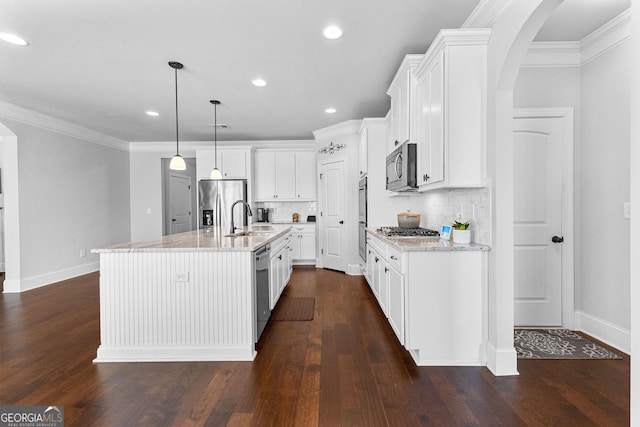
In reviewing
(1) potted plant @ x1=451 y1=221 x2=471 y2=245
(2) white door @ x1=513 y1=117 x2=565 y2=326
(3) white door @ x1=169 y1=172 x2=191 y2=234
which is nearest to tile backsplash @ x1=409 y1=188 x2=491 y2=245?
(1) potted plant @ x1=451 y1=221 x2=471 y2=245

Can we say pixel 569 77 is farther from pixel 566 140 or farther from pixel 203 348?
pixel 203 348

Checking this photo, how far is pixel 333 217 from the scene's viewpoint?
17.7 ft

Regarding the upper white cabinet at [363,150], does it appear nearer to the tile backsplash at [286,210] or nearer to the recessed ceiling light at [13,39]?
the tile backsplash at [286,210]

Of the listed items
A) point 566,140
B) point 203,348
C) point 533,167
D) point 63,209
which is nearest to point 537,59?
point 566,140

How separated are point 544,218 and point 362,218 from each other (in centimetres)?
240

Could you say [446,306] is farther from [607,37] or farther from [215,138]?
[215,138]

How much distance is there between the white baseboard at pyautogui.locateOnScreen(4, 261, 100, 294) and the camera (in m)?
4.21

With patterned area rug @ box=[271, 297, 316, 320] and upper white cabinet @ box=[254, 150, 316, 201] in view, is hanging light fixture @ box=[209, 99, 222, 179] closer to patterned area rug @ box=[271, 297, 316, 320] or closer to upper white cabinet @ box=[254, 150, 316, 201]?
upper white cabinet @ box=[254, 150, 316, 201]

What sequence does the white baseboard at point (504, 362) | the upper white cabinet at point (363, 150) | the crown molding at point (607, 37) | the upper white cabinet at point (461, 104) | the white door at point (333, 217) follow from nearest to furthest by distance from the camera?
the white baseboard at point (504, 362) < the upper white cabinet at point (461, 104) < the crown molding at point (607, 37) < the upper white cabinet at point (363, 150) < the white door at point (333, 217)

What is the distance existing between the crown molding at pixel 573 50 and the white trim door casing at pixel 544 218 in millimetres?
421

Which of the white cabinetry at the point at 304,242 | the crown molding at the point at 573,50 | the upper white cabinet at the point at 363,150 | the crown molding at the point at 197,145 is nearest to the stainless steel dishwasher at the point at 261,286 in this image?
the upper white cabinet at the point at 363,150

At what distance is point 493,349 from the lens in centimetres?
209

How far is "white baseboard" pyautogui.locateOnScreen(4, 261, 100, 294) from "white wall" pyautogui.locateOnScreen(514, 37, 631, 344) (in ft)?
21.2

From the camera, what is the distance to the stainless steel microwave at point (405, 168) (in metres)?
2.80
